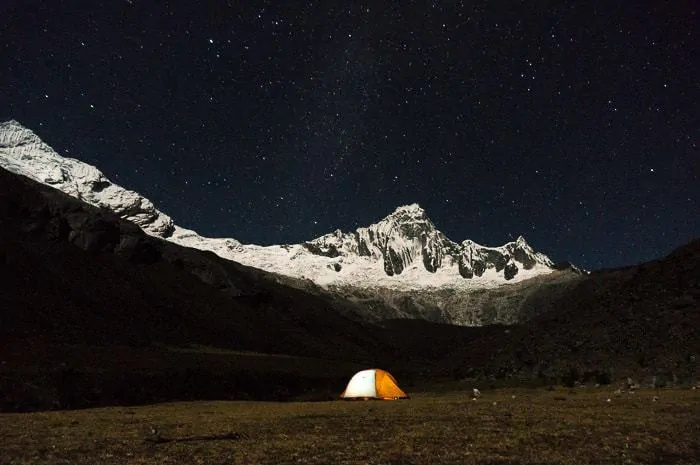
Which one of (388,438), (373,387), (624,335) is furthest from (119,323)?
(388,438)

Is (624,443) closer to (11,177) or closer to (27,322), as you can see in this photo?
(27,322)

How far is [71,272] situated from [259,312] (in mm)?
72825

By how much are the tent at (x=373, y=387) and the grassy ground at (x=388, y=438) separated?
46.8ft

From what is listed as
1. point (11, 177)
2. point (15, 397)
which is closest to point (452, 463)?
point (15, 397)

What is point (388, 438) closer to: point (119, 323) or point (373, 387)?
point (373, 387)

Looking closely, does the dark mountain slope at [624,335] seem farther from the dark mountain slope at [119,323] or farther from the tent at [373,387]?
the dark mountain slope at [119,323]

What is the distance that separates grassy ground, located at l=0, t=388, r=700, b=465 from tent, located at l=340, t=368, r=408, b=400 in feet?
46.8

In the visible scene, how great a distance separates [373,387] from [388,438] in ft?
79.0

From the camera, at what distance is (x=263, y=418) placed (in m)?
26.1

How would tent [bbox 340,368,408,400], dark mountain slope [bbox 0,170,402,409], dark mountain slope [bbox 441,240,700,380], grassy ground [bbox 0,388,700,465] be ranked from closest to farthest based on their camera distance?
grassy ground [bbox 0,388,700,465], tent [bbox 340,368,408,400], dark mountain slope [bbox 441,240,700,380], dark mountain slope [bbox 0,170,402,409]

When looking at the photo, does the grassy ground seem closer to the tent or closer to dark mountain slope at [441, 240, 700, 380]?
the tent

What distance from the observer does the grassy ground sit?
46.8 feet

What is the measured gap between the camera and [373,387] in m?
41.3

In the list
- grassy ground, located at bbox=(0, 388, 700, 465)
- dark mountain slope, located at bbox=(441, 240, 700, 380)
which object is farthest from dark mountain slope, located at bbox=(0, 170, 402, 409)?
dark mountain slope, located at bbox=(441, 240, 700, 380)
